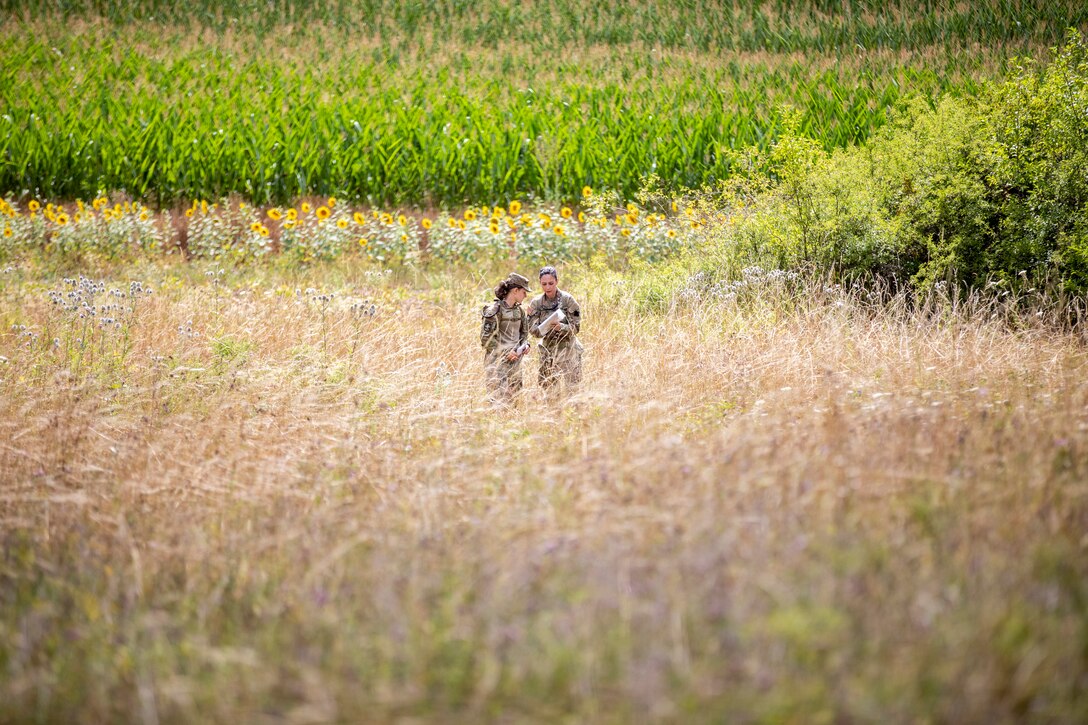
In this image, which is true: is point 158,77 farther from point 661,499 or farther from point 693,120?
point 661,499

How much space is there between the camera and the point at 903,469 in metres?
3.17

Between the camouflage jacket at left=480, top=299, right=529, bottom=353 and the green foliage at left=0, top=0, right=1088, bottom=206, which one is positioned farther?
the green foliage at left=0, top=0, right=1088, bottom=206

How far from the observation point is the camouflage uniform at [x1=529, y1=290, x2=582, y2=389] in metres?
5.68

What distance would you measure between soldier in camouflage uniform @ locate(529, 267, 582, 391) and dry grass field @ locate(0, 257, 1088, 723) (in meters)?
0.21

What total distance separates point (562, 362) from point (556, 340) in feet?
0.55

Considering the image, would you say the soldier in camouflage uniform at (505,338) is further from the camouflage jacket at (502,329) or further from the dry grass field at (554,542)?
the dry grass field at (554,542)

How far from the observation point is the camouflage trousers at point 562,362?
575cm

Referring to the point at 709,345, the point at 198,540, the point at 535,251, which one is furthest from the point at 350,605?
the point at 535,251

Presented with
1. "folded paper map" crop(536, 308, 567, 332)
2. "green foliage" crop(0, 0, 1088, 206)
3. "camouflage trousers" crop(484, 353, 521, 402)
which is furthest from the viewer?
"green foliage" crop(0, 0, 1088, 206)

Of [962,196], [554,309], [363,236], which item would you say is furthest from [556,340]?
[363,236]

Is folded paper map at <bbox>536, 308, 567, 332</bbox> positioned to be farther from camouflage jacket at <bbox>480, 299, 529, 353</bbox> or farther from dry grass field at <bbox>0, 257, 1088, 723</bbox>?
dry grass field at <bbox>0, 257, 1088, 723</bbox>

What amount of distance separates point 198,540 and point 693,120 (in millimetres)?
12743

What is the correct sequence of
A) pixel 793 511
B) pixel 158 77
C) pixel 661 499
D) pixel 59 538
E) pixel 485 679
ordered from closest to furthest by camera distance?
pixel 485 679 < pixel 793 511 < pixel 661 499 < pixel 59 538 < pixel 158 77

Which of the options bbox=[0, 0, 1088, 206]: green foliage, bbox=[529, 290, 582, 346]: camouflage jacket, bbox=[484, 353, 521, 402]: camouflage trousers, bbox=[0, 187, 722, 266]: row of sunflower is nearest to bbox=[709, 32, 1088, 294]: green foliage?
bbox=[0, 187, 722, 266]: row of sunflower
